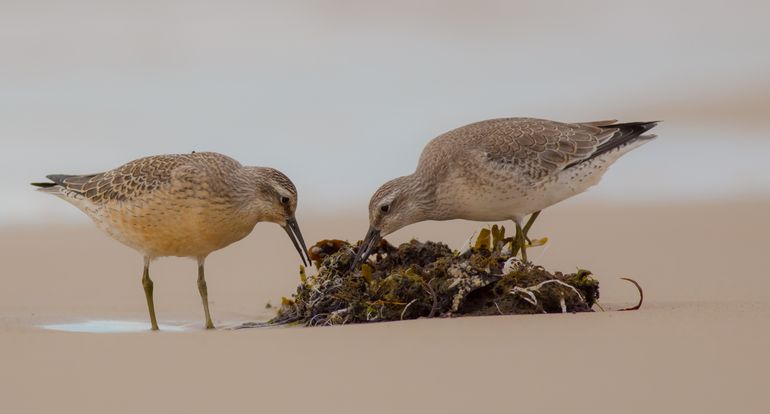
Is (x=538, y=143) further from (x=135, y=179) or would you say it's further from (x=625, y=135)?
(x=135, y=179)

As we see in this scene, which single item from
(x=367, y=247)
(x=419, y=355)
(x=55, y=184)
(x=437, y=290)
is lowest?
(x=419, y=355)

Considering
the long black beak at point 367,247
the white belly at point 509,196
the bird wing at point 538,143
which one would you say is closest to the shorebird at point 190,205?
the long black beak at point 367,247

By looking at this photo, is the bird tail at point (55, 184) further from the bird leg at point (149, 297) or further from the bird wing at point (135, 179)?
the bird leg at point (149, 297)

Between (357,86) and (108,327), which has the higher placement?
(357,86)

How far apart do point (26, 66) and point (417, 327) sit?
15.8m

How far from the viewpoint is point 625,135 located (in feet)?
34.8

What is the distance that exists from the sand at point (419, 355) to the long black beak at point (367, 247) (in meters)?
1.03

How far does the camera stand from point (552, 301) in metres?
8.34

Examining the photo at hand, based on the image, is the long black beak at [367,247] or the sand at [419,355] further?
the long black beak at [367,247]

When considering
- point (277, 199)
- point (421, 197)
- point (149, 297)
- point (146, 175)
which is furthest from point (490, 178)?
point (149, 297)

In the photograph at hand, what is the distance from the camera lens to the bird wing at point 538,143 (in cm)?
993

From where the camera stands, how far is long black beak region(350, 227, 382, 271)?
920 cm

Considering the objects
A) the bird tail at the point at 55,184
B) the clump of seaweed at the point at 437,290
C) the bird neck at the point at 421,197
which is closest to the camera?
the clump of seaweed at the point at 437,290

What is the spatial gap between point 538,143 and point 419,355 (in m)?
3.64
